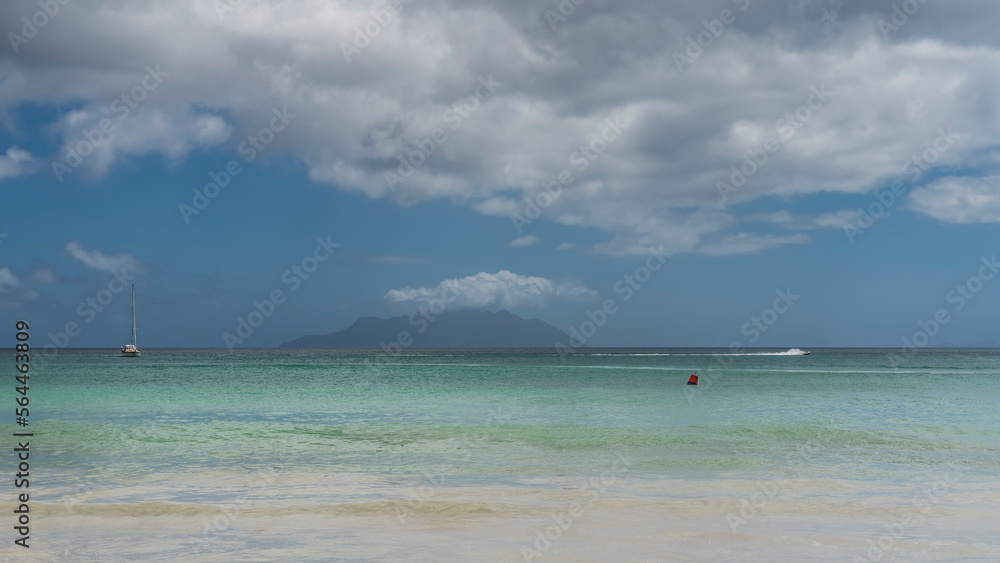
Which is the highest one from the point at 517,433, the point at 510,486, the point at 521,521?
the point at 521,521

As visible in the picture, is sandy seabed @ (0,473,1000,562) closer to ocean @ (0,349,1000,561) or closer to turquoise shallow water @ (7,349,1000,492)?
ocean @ (0,349,1000,561)

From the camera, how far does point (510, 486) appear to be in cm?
1299

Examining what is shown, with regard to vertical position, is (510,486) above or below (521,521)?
below

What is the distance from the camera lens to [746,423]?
23828 millimetres

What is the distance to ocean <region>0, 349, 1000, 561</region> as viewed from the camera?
9.12 meters

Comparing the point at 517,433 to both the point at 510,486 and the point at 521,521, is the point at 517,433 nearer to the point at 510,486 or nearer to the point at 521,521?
the point at 510,486

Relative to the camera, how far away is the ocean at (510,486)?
29.9 ft

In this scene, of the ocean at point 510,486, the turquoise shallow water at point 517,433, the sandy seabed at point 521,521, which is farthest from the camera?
the turquoise shallow water at point 517,433

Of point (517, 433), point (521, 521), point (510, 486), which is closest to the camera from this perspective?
point (521, 521)

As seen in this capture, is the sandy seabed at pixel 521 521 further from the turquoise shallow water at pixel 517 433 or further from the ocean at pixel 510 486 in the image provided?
the turquoise shallow water at pixel 517 433

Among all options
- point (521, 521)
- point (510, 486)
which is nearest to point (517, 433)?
point (510, 486)

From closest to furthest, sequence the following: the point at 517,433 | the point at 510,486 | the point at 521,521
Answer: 1. the point at 521,521
2. the point at 510,486
3. the point at 517,433

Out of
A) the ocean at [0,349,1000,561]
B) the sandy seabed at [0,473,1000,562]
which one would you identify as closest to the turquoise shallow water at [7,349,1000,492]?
the ocean at [0,349,1000,561]

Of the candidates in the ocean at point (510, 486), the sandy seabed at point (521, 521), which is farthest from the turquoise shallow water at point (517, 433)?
the sandy seabed at point (521, 521)
